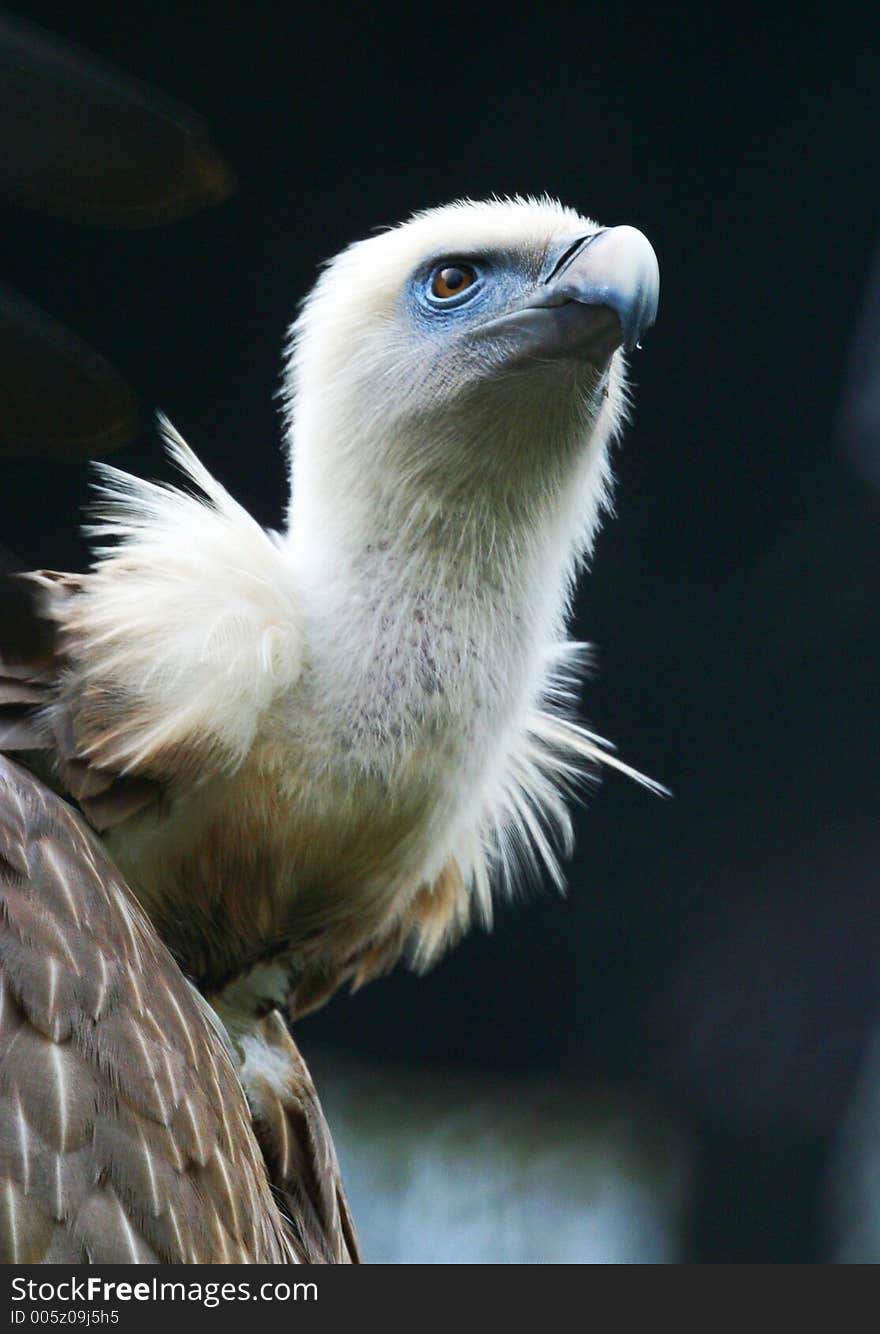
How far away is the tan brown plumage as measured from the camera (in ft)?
4.34

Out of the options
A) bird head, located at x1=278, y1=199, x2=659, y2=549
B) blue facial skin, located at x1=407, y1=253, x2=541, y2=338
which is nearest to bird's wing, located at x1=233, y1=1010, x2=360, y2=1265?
bird head, located at x1=278, y1=199, x2=659, y2=549

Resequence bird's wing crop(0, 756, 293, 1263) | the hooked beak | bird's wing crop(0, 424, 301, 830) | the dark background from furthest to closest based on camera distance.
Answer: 1. the dark background
2. the hooked beak
3. bird's wing crop(0, 424, 301, 830)
4. bird's wing crop(0, 756, 293, 1263)

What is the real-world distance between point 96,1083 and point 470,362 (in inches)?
35.4

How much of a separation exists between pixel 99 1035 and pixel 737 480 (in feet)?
6.91

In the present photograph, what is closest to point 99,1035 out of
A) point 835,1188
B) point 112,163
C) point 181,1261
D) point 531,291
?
point 181,1261

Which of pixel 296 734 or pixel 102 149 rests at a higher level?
pixel 102 149

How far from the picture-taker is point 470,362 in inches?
70.6

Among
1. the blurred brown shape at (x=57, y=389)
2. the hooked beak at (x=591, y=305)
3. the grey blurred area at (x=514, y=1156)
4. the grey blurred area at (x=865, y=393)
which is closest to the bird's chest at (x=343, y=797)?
the hooked beak at (x=591, y=305)

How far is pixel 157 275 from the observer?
2764 mm

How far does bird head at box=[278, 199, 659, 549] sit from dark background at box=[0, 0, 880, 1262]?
2.49ft

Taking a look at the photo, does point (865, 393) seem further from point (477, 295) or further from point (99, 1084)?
point (99, 1084)

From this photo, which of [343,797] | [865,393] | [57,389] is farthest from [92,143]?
[865,393]

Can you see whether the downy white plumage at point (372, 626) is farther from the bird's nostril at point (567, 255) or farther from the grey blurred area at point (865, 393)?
the grey blurred area at point (865, 393)

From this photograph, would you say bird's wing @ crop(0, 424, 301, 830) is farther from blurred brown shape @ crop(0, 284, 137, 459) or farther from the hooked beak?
the hooked beak
